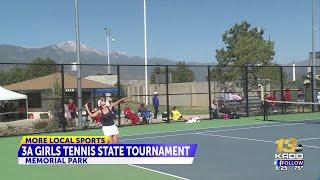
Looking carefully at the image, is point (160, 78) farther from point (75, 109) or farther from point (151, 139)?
point (151, 139)

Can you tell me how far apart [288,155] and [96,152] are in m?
3.64

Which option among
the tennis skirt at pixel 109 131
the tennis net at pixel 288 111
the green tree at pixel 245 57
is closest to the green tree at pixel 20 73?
the green tree at pixel 245 57

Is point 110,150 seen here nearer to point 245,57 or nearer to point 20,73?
point 245,57

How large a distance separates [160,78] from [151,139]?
98.2 ft

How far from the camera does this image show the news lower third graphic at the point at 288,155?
384 inches

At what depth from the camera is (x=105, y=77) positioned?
6234 centimetres

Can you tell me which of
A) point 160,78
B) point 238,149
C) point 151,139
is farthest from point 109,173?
point 160,78

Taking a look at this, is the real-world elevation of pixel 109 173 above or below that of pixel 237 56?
below

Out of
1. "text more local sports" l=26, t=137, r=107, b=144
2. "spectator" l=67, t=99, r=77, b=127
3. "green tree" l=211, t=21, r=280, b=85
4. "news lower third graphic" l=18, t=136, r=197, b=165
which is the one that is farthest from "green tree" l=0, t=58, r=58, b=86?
"news lower third graphic" l=18, t=136, r=197, b=165

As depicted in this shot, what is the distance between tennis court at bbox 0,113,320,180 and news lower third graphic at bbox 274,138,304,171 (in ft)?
0.59

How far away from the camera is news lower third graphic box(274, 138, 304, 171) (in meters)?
9.75

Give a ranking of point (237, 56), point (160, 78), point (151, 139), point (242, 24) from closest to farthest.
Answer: point (151, 139)
point (160, 78)
point (237, 56)
point (242, 24)

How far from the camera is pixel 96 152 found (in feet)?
34.7

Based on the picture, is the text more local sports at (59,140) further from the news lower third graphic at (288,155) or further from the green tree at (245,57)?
the green tree at (245,57)
